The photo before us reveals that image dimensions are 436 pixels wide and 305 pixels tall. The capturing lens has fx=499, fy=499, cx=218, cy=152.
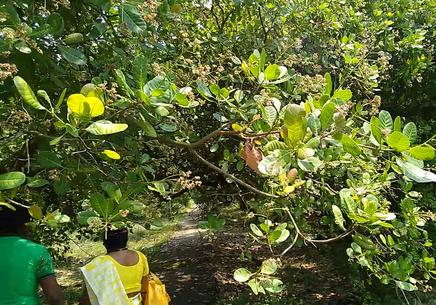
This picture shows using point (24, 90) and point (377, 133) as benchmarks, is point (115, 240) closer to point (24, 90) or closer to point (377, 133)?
point (24, 90)

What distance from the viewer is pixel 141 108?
68.0 inches

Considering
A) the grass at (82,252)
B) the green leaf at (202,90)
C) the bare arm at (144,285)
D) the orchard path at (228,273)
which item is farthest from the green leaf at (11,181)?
the grass at (82,252)

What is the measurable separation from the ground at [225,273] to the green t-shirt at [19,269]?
1.79 meters

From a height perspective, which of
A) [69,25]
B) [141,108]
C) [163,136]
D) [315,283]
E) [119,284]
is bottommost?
[315,283]

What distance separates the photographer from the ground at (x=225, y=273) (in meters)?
5.49

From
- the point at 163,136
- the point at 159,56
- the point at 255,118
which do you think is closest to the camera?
the point at 255,118

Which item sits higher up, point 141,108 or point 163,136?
point 141,108

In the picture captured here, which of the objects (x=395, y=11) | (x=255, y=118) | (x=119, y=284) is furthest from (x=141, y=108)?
(x=395, y=11)

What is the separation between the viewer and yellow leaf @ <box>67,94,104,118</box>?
4.50 feet

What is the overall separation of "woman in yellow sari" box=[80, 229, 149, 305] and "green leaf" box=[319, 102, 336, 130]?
1.31 metres

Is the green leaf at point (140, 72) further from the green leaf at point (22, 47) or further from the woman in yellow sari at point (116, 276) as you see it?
the woman in yellow sari at point (116, 276)

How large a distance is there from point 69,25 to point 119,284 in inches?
53.6

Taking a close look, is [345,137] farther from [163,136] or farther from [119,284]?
[119,284]

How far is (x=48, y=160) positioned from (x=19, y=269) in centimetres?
67
